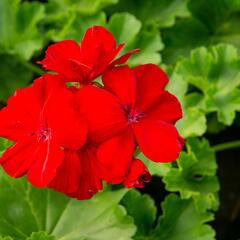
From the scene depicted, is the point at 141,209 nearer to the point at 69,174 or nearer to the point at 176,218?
the point at 176,218

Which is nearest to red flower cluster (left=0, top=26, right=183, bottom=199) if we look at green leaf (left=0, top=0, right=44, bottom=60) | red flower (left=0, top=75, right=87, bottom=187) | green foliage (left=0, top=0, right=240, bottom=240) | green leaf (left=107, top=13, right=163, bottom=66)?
red flower (left=0, top=75, right=87, bottom=187)

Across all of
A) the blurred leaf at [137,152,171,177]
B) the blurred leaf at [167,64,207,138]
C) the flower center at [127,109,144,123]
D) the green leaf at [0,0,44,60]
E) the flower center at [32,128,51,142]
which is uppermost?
the flower center at [127,109,144,123]

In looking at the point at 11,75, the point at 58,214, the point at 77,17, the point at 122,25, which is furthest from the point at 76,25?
the point at 58,214

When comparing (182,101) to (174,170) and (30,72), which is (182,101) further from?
(30,72)

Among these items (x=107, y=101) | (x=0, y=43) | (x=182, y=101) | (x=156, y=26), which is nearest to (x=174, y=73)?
(x=182, y=101)

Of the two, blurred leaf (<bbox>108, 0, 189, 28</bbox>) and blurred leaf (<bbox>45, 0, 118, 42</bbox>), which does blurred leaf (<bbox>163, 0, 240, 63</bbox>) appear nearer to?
blurred leaf (<bbox>108, 0, 189, 28</bbox>)

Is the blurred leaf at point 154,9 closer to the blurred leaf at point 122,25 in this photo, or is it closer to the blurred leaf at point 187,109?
the blurred leaf at point 122,25

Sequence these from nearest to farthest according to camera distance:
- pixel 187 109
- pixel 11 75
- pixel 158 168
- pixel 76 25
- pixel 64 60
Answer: pixel 64 60, pixel 158 168, pixel 187 109, pixel 76 25, pixel 11 75
